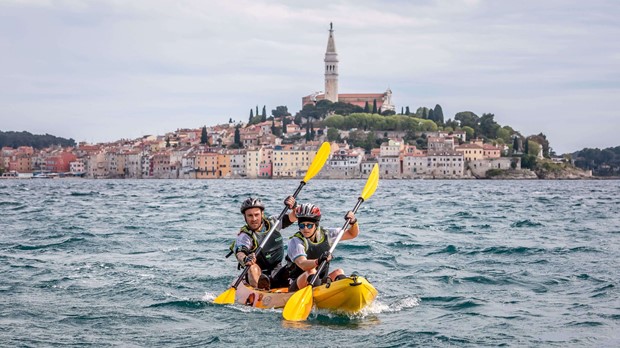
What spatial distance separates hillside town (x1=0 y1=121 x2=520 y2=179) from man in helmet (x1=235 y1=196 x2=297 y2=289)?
134 metres

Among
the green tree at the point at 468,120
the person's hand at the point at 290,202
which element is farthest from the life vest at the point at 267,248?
the green tree at the point at 468,120

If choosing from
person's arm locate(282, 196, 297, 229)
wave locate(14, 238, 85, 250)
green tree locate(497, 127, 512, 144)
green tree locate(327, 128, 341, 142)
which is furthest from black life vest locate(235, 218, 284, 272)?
green tree locate(497, 127, 512, 144)

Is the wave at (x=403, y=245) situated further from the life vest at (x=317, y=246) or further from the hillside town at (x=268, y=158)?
the hillside town at (x=268, y=158)

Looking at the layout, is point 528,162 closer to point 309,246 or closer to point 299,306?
point 309,246

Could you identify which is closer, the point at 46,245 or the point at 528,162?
→ the point at 46,245

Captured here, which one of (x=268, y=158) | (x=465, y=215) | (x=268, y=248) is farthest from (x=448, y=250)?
(x=268, y=158)

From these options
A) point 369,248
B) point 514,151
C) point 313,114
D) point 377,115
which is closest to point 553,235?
point 369,248

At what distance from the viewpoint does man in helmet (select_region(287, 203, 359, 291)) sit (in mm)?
11625

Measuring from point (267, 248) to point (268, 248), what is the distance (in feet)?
0.07

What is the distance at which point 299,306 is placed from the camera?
11.5 meters

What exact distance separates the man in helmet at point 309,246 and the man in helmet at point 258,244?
62 centimetres

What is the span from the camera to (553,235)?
24.9 m

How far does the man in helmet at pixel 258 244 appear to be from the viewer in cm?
1258

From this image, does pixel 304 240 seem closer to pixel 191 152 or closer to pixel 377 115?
pixel 191 152
